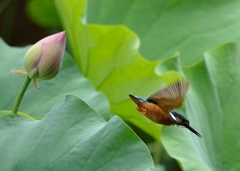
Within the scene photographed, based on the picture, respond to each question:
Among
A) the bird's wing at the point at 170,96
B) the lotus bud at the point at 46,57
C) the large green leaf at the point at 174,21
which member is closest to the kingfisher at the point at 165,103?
the bird's wing at the point at 170,96

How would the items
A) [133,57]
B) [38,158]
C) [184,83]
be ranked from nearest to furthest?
[184,83]
[38,158]
[133,57]

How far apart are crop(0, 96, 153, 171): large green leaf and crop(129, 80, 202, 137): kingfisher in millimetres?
86

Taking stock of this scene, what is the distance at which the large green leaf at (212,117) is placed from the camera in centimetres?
90

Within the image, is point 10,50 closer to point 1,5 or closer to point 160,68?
point 160,68

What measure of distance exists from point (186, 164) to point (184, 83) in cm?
28

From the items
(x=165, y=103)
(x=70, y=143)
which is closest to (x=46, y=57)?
(x=70, y=143)

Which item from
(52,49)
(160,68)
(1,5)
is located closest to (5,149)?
(52,49)

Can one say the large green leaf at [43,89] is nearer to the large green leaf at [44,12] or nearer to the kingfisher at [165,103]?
the kingfisher at [165,103]

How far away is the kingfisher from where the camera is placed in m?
0.60

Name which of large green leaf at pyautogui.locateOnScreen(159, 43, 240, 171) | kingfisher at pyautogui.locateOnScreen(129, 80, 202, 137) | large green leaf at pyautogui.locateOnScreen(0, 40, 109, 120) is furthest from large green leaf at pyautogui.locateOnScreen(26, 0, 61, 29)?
kingfisher at pyautogui.locateOnScreen(129, 80, 202, 137)

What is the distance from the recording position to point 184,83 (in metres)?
0.60

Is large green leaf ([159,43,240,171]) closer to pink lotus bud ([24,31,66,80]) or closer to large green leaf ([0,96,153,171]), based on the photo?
large green leaf ([0,96,153,171])

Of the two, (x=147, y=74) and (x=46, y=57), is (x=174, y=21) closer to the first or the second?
(x=147, y=74)

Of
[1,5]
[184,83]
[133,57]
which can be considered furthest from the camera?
[1,5]
